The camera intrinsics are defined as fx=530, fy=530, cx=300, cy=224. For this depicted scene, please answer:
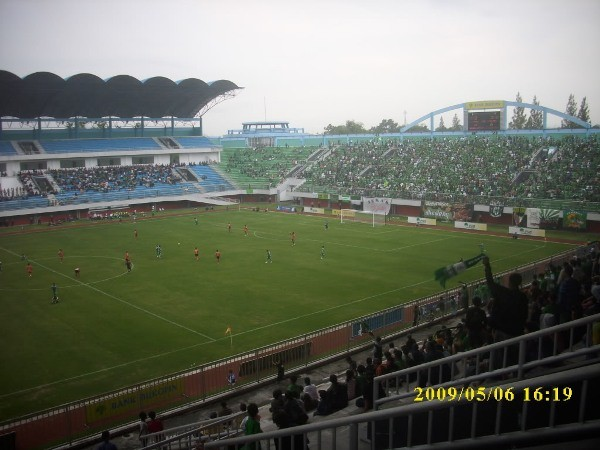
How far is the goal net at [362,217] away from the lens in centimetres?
6050

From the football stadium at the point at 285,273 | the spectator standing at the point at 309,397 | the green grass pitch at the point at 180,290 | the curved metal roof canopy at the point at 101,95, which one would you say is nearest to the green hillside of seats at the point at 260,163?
the football stadium at the point at 285,273

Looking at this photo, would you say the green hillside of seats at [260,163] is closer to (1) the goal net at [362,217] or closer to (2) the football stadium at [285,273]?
(2) the football stadium at [285,273]

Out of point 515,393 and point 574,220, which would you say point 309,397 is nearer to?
point 515,393

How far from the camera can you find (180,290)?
32.3 meters

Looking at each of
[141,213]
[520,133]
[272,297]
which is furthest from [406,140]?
[272,297]

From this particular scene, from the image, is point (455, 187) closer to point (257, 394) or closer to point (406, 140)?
point (406, 140)

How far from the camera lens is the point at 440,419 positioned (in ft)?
21.5

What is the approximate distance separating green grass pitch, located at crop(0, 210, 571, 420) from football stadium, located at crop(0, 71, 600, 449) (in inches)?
7.2

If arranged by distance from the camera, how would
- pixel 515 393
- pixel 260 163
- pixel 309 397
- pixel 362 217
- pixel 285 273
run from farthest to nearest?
pixel 260 163 → pixel 362 217 → pixel 285 273 → pixel 309 397 → pixel 515 393

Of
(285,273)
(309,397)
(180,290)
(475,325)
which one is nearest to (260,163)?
(285,273)

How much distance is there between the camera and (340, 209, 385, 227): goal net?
198 feet

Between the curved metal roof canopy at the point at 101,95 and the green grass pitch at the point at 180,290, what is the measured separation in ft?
72.3

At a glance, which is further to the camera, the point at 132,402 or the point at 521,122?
the point at 521,122

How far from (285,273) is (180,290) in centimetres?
759
